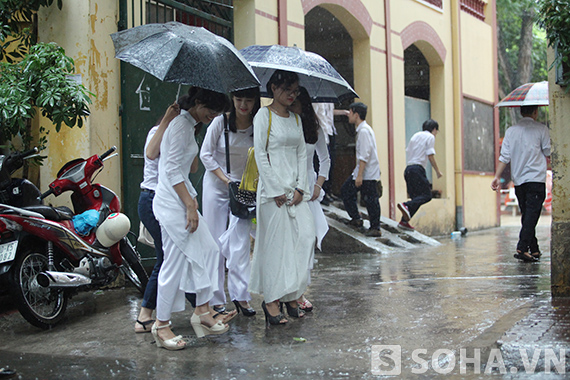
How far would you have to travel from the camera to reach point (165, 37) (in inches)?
181

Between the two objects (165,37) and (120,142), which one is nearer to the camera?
(165,37)

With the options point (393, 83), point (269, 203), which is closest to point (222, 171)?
point (269, 203)

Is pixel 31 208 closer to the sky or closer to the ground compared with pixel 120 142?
closer to the ground

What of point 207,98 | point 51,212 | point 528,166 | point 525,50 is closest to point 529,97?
point 528,166

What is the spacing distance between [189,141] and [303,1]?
23.4 feet

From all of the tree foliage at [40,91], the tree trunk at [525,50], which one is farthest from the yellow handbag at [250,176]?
the tree trunk at [525,50]

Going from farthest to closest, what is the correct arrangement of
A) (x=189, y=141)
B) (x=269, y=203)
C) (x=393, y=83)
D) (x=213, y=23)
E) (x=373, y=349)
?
(x=393, y=83), (x=213, y=23), (x=269, y=203), (x=189, y=141), (x=373, y=349)

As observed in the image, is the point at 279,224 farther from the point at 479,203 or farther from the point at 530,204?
the point at 479,203

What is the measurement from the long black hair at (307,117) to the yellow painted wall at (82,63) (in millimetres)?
2708

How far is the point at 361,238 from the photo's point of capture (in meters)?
10.3

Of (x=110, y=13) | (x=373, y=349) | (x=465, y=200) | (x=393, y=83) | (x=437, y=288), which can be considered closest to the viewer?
(x=373, y=349)

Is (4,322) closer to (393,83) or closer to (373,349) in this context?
(373,349)
